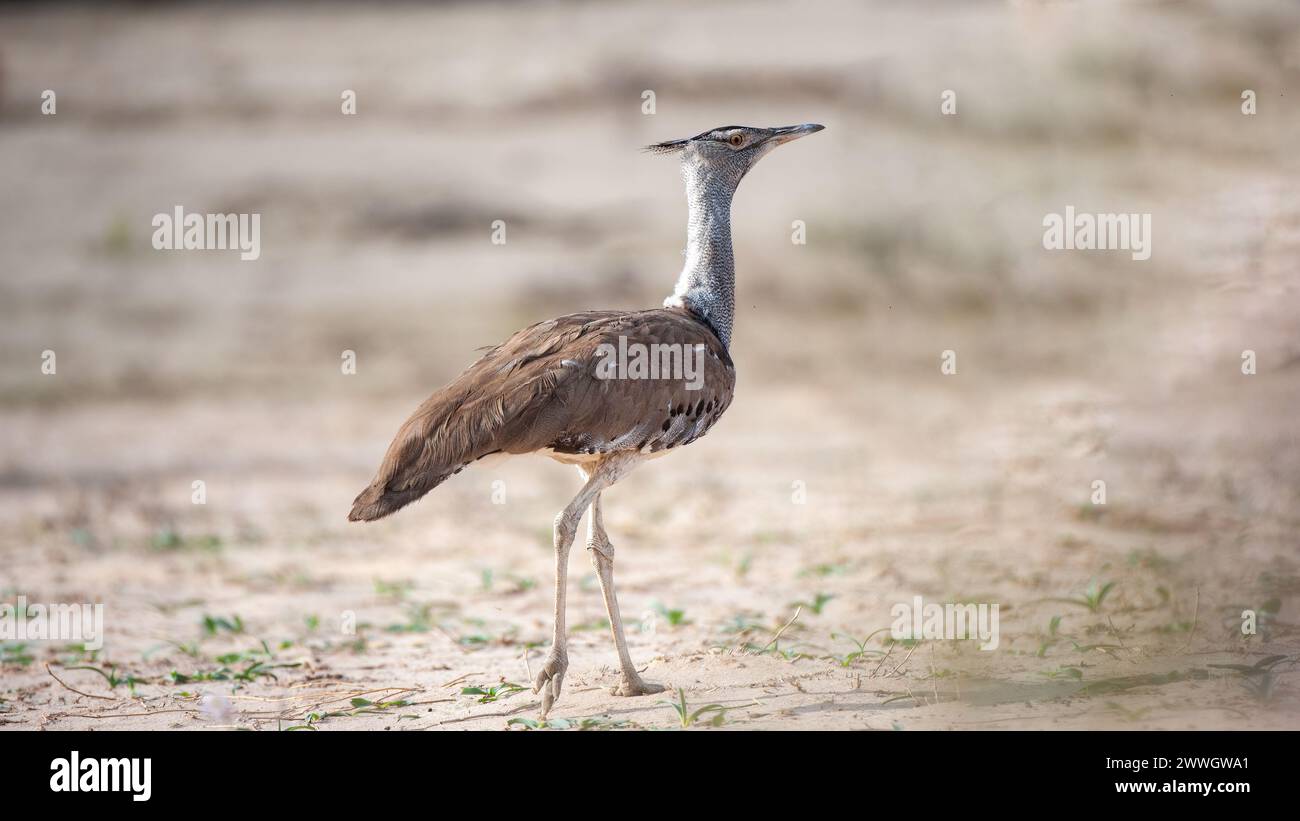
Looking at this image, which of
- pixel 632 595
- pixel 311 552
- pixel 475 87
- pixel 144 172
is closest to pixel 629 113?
pixel 475 87

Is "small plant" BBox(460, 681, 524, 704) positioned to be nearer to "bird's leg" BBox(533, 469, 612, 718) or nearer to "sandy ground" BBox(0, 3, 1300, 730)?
"sandy ground" BBox(0, 3, 1300, 730)

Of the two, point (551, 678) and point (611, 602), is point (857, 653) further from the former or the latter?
point (551, 678)

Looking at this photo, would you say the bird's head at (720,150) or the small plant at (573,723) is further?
the bird's head at (720,150)

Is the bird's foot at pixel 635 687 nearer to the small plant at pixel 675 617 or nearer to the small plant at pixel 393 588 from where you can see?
the small plant at pixel 675 617

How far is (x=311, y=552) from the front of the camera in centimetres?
810

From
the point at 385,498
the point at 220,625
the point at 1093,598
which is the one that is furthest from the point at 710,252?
the point at 220,625

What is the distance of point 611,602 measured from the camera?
201 inches

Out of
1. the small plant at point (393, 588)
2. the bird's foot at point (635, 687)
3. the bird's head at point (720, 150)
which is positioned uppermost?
the bird's head at point (720, 150)

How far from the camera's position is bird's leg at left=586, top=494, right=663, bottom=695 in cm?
504

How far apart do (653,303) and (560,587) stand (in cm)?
717

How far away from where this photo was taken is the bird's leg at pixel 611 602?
504cm

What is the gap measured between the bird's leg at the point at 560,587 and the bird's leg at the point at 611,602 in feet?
0.30

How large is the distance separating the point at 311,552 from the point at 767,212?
224 inches

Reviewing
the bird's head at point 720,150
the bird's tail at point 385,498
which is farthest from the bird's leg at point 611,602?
the bird's head at point 720,150
